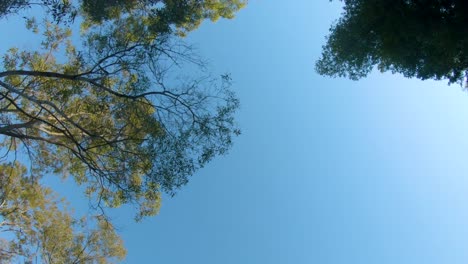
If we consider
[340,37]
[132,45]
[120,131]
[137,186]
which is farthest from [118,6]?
[340,37]

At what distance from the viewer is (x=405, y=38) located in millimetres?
11609

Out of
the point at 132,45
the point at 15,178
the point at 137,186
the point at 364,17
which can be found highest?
the point at 132,45

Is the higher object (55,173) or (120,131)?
(55,173)

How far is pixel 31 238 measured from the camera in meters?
18.2

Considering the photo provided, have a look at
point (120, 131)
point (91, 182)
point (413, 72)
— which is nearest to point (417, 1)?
point (413, 72)

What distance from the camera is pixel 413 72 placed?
12.8 meters

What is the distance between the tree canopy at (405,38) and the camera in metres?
11.1

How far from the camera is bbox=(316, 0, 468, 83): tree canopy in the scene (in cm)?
1113

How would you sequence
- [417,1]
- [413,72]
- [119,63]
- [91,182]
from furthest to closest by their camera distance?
[91,182]
[119,63]
[413,72]
[417,1]

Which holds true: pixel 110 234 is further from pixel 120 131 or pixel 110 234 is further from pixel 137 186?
pixel 120 131

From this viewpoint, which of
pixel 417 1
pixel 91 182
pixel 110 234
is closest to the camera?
pixel 417 1

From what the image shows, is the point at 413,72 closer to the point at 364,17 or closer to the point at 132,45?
the point at 364,17

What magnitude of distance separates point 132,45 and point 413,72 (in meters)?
9.86

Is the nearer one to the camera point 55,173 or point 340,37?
point 340,37
